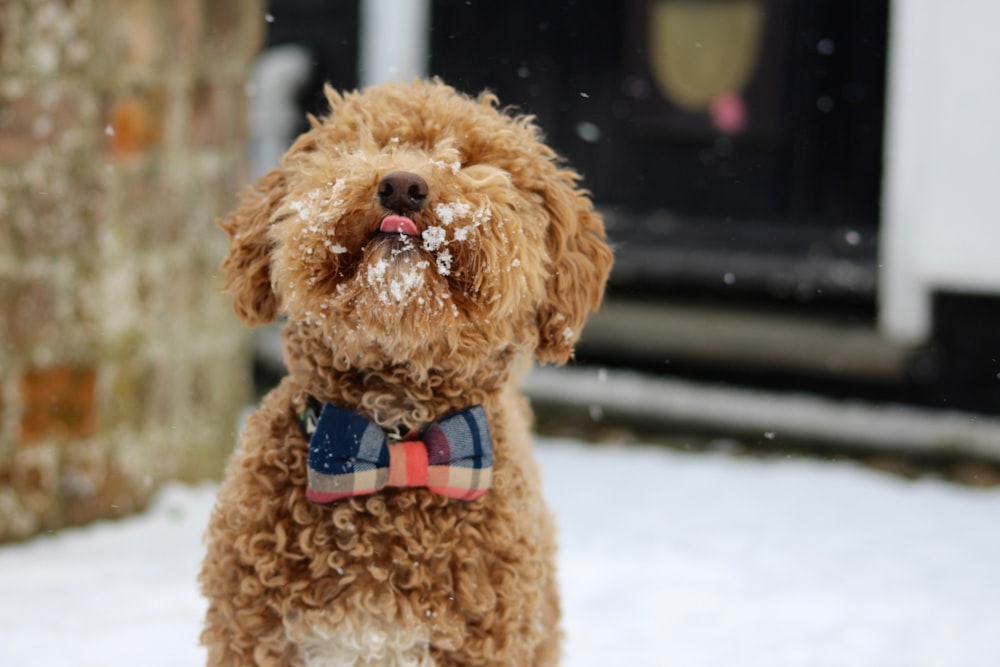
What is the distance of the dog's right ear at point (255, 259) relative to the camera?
227cm

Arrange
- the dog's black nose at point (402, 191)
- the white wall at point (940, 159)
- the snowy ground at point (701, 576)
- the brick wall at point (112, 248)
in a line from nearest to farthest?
the dog's black nose at point (402, 191)
the snowy ground at point (701, 576)
the brick wall at point (112, 248)
the white wall at point (940, 159)

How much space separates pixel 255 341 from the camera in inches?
289

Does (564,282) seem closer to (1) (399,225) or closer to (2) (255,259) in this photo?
(1) (399,225)

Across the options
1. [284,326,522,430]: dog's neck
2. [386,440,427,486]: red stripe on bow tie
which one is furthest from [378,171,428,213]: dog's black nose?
[386,440,427,486]: red stripe on bow tie

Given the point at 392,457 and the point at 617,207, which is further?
the point at 617,207

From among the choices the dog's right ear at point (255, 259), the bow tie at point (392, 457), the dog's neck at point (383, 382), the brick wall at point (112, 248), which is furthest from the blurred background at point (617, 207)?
the bow tie at point (392, 457)

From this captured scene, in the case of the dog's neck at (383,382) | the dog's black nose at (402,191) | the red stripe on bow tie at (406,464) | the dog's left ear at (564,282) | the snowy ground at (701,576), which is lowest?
the snowy ground at (701,576)

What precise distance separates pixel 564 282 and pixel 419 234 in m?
0.40

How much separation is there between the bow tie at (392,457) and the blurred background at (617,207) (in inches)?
82.4

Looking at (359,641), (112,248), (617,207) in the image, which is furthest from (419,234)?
(617,207)

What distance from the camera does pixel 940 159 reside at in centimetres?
569

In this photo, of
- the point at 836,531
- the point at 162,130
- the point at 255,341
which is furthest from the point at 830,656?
the point at 255,341

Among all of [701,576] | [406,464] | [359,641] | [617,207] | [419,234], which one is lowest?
[701,576]

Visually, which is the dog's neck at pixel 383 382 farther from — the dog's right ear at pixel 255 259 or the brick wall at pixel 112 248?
the brick wall at pixel 112 248
